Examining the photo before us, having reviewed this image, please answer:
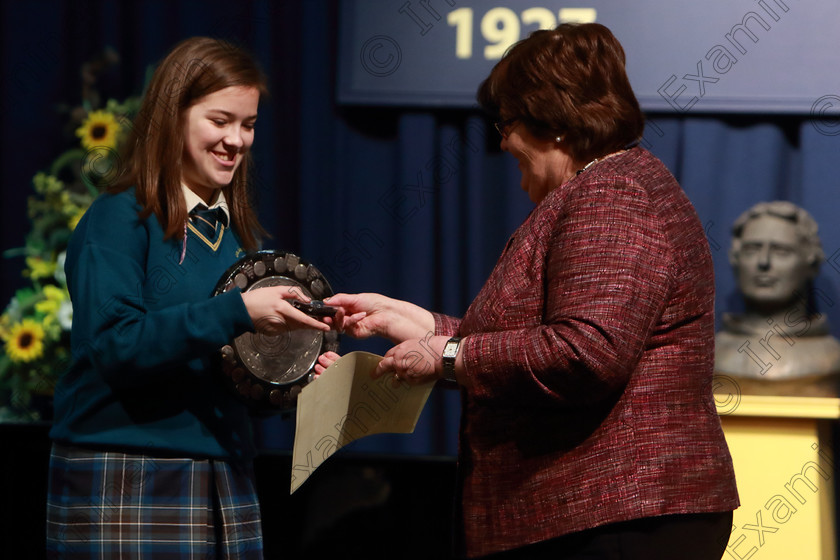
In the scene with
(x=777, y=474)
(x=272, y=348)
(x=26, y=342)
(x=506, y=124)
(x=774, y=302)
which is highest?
(x=506, y=124)

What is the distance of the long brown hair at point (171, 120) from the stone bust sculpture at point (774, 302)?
5.80 ft

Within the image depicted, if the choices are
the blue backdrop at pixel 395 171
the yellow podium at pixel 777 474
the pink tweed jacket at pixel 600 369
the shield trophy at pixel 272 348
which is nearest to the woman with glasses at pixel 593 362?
the pink tweed jacket at pixel 600 369

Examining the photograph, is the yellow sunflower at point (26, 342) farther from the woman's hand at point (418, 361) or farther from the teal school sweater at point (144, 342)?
the woman's hand at point (418, 361)

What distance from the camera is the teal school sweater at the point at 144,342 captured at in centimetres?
150

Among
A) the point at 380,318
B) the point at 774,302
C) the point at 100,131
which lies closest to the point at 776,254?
the point at 774,302

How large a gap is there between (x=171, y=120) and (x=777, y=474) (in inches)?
70.3

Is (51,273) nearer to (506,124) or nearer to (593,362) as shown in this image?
(506,124)

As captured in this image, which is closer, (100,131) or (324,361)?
(324,361)

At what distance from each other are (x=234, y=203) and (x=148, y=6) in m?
1.94

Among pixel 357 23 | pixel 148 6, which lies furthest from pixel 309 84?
pixel 148 6

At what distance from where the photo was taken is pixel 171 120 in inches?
66.3

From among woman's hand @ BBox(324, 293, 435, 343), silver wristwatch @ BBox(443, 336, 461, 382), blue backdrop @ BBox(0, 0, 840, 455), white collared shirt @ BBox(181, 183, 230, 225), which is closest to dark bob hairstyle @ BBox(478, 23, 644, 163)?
silver wristwatch @ BBox(443, 336, 461, 382)

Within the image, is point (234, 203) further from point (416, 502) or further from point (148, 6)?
point (148, 6)

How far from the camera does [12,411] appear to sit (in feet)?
10.1
